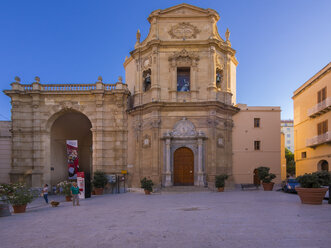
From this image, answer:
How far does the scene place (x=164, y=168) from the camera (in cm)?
2714

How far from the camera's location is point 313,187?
14.5 meters

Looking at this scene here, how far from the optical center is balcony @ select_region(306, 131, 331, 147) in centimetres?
2652

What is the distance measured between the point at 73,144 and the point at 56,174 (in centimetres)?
566

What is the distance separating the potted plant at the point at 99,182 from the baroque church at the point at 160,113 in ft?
7.23

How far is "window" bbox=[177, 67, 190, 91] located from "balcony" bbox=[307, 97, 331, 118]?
40.7 ft

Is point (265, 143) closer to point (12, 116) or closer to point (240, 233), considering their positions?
point (240, 233)

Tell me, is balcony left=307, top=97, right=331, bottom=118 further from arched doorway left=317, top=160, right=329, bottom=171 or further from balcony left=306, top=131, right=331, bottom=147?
arched doorway left=317, top=160, right=329, bottom=171

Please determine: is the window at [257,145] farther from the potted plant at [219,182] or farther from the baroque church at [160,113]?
the potted plant at [219,182]

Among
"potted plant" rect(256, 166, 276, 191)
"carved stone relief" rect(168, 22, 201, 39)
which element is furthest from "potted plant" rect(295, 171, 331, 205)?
"carved stone relief" rect(168, 22, 201, 39)

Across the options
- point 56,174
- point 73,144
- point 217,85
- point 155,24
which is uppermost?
point 155,24

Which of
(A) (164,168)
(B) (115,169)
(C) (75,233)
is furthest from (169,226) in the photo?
(B) (115,169)

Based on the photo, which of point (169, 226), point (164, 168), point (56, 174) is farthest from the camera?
point (56, 174)

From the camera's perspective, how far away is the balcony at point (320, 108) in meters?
26.6

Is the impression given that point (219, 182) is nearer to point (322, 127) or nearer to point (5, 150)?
point (322, 127)
